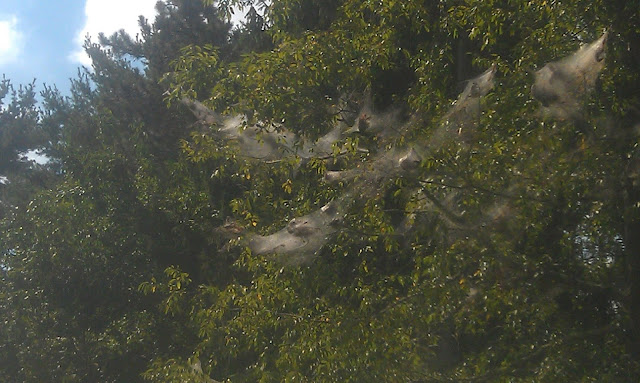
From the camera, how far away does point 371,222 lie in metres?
6.88

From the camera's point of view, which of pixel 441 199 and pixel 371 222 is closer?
pixel 441 199

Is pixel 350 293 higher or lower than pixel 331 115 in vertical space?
lower

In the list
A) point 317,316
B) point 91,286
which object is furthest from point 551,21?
point 91,286

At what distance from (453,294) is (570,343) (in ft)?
2.94

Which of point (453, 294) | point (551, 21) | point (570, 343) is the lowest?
point (570, 343)

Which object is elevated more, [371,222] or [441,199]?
[371,222]

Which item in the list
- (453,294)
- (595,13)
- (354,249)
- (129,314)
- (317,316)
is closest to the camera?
(595,13)

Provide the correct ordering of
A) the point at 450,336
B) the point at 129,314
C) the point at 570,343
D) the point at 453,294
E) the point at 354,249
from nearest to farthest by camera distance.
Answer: the point at 570,343 < the point at 453,294 < the point at 450,336 < the point at 354,249 < the point at 129,314

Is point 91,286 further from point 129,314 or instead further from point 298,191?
point 298,191

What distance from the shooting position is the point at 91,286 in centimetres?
1319

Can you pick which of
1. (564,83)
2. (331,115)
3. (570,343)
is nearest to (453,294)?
(570,343)

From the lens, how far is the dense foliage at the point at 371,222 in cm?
536

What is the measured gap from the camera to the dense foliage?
17.6 feet

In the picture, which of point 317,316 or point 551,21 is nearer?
point 551,21
